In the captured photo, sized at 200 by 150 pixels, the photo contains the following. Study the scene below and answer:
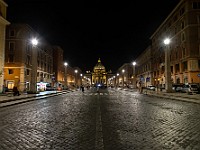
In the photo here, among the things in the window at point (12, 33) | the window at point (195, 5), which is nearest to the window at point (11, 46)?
the window at point (12, 33)

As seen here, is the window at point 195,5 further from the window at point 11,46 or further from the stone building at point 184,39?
the window at point 11,46

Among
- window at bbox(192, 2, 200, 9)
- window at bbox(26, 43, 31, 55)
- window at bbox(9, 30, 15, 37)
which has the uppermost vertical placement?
window at bbox(192, 2, 200, 9)

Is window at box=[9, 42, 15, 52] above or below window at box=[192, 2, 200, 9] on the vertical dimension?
below

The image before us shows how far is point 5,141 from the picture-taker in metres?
6.00

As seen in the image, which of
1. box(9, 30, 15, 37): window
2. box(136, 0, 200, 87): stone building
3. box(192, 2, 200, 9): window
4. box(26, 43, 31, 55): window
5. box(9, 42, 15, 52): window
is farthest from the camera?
box(26, 43, 31, 55): window

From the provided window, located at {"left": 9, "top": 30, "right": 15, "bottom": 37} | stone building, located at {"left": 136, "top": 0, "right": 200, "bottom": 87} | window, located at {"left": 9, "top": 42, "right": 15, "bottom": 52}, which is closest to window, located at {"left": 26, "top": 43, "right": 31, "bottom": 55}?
window, located at {"left": 9, "top": 42, "right": 15, "bottom": 52}

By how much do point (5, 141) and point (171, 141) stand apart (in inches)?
190

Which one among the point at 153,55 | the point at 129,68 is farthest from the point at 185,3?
the point at 129,68

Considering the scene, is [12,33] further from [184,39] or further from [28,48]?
[184,39]

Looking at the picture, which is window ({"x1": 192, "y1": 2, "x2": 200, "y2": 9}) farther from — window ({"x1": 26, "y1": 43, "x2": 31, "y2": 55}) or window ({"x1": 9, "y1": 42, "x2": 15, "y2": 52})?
window ({"x1": 9, "y1": 42, "x2": 15, "y2": 52})

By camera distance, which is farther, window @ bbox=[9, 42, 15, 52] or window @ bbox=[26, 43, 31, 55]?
window @ bbox=[26, 43, 31, 55]

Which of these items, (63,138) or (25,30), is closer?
(63,138)

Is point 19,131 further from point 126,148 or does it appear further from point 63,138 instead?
point 126,148

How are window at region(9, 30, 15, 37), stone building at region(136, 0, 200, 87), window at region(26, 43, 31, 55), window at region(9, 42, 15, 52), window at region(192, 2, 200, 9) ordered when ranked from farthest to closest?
window at region(26, 43, 31, 55)
window at region(9, 30, 15, 37)
window at region(9, 42, 15, 52)
window at region(192, 2, 200, 9)
stone building at region(136, 0, 200, 87)
